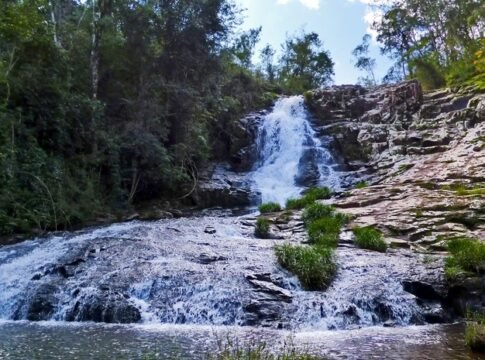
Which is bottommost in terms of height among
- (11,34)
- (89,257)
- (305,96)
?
(89,257)

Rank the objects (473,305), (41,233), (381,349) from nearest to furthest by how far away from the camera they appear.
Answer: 1. (381,349)
2. (473,305)
3. (41,233)

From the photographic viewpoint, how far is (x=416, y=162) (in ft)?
69.4

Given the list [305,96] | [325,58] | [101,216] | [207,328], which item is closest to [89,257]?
[207,328]

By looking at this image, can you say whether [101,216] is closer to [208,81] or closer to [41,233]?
[41,233]

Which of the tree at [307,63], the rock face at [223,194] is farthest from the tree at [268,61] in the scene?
the rock face at [223,194]

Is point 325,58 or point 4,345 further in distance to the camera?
point 325,58

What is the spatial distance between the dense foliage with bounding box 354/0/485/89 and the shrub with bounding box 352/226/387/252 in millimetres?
17736

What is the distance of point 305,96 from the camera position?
33.3 metres

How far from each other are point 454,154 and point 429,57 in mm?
21811

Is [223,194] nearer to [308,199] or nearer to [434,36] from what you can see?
[308,199]

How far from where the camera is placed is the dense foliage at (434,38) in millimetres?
31312

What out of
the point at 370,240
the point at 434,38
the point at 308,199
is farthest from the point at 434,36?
the point at 370,240

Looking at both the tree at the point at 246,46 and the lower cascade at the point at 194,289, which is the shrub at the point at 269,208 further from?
the tree at the point at 246,46

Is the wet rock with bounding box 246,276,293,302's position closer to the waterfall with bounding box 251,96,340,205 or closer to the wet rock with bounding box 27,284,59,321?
the wet rock with bounding box 27,284,59,321
